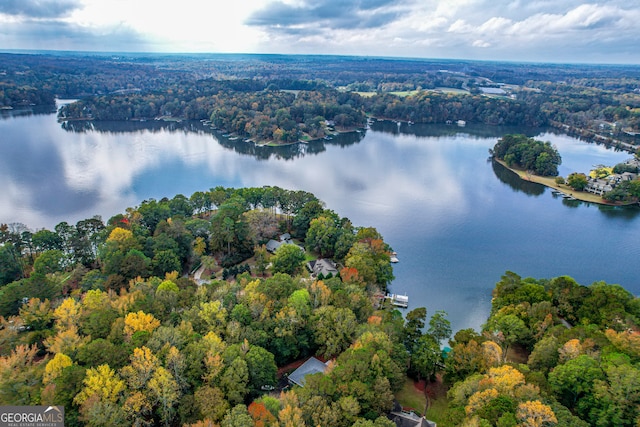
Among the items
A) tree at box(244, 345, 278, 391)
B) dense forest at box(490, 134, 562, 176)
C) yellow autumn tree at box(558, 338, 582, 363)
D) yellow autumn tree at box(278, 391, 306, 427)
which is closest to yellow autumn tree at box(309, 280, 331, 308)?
tree at box(244, 345, 278, 391)

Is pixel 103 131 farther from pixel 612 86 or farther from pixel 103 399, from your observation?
pixel 612 86

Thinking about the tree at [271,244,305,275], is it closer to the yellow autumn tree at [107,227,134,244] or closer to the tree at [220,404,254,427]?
the yellow autumn tree at [107,227,134,244]

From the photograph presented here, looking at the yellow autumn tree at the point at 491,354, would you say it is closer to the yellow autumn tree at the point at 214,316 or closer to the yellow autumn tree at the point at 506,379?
the yellow autumn tree at the point at 506,379

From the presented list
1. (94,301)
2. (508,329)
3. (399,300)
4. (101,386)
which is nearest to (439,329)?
(508,329)

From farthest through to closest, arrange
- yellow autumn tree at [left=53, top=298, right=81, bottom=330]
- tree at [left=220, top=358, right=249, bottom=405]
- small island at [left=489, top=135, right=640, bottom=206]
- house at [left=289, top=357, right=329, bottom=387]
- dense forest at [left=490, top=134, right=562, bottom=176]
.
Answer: dense forest at [left=490, top=134, right=562, bottom=176]
small island at [left=489, top=135, right=640, bottom=206]
yellow autumn tree at [left=53, top=298, right=81, bottom=330]
house at [left=289, top=357, right=329, bottom=387]
tree at [left=220, top=358, right=249, bottom=405]

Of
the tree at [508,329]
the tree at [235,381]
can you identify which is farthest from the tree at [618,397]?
the tree at [235,381]

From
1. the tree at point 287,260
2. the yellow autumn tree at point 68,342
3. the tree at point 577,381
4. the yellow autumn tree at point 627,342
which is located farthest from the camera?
the tree at point 287,260
